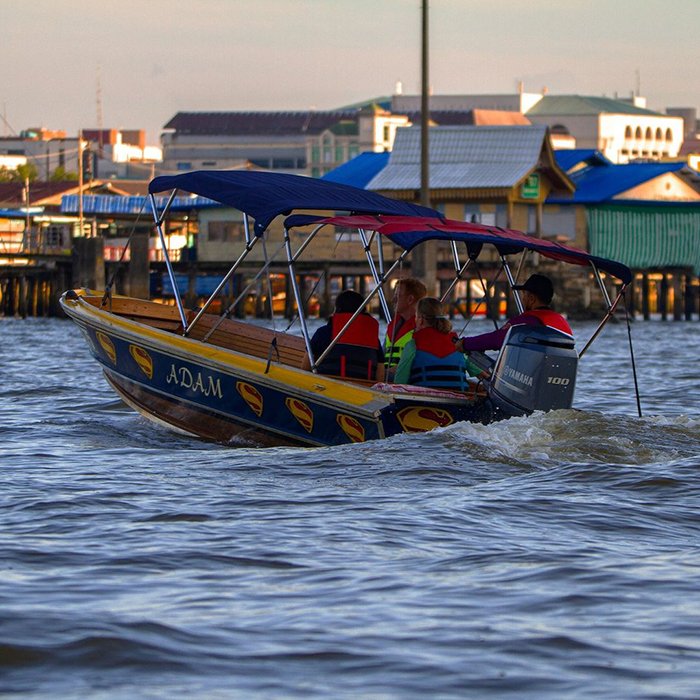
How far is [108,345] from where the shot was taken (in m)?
13.2

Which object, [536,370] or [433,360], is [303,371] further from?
[536,370]

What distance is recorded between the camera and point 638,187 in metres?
52.2

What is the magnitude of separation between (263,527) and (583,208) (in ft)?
147

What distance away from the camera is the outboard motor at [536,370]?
10250 millimetres

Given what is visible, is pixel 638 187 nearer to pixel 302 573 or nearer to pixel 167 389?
pixel 167 389

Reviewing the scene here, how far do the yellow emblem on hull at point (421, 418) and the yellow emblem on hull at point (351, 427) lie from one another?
33 cm

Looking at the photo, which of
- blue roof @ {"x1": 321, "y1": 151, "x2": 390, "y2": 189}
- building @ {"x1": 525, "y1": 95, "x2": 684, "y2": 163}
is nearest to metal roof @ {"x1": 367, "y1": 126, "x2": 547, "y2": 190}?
blue roof @ {"x1": 321, "y1": 151, "x2": 390, "y2": 189}

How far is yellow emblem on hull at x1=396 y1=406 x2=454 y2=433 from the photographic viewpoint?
10406mm

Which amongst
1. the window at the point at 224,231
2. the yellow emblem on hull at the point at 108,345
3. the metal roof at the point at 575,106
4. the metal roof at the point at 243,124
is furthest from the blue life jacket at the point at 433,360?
the metal roof at the point at 575,106

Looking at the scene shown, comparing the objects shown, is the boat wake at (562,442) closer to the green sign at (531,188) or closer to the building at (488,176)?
the building at (488,176)

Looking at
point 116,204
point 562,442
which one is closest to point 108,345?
point 562,442

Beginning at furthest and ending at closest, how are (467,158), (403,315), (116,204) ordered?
(116,204), (467,158), (403,315)

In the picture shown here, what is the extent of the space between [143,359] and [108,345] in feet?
2.65

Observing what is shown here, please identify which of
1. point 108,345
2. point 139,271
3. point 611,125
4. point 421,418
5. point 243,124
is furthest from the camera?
point 243,124
